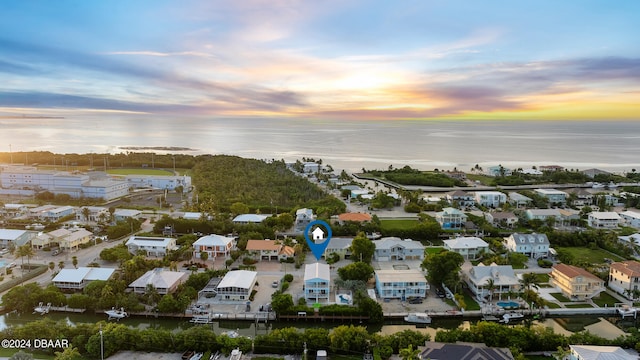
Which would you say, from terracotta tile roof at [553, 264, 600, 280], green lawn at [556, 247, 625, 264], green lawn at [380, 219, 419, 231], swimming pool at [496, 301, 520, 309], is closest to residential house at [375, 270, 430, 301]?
swimming pool at [496, 301, 520, 309]

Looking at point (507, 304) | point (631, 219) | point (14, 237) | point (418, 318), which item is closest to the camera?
point (418, 318)

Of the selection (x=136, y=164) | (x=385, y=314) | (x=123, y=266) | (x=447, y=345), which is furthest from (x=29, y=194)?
(x=447, y=345)

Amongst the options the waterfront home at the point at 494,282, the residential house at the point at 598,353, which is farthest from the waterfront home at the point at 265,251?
the residential house at the point at 598,353

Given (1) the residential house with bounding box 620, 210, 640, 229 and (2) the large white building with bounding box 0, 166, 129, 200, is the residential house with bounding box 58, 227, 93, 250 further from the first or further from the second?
(1) the residential house with bounding box 620, 210, 640, 229

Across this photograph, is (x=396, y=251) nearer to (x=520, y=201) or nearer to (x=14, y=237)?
(x=520, y=201)

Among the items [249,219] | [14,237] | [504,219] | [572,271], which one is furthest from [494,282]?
[14,237]

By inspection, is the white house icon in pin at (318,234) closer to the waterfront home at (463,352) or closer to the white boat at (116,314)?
the white boat at (116,314)
